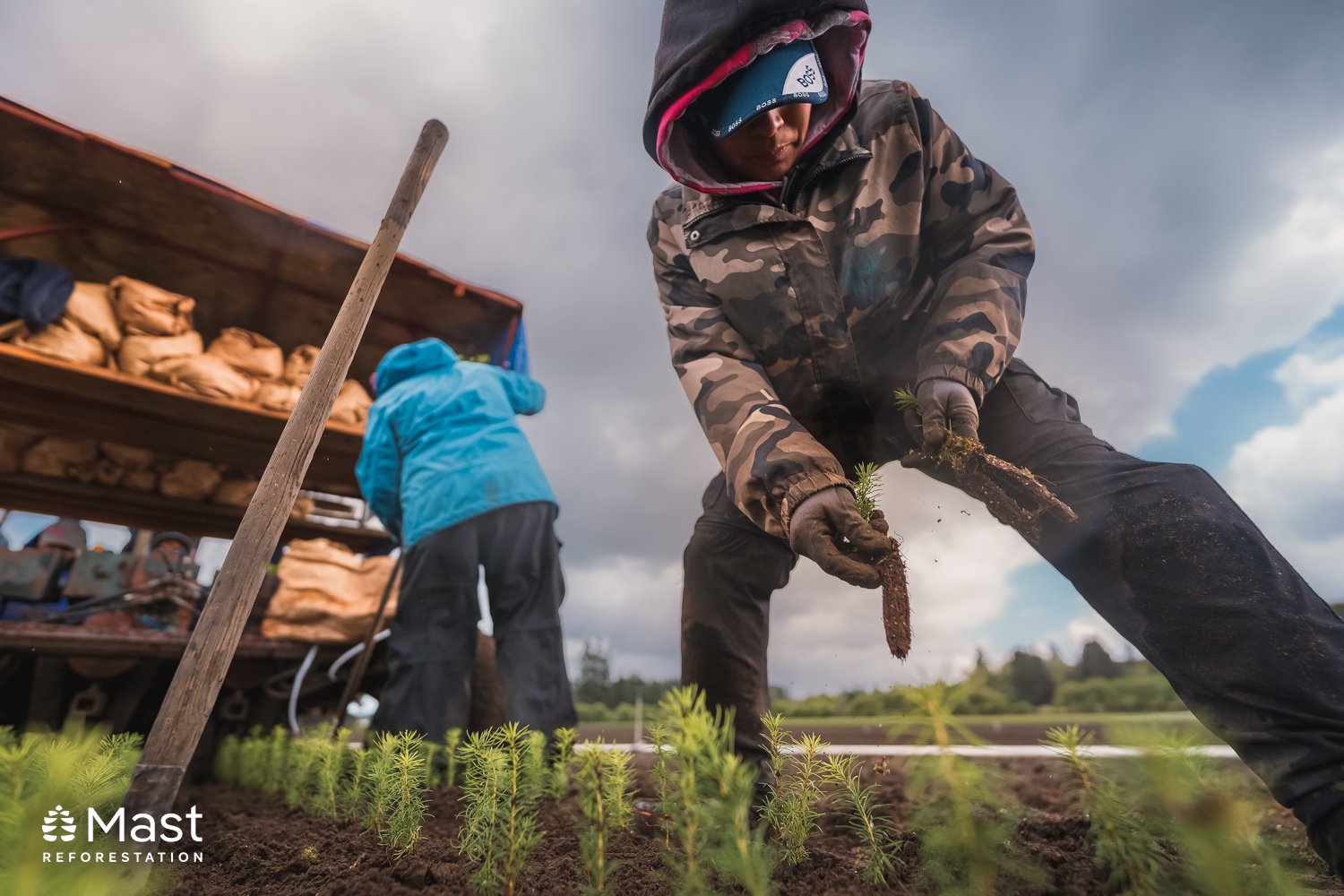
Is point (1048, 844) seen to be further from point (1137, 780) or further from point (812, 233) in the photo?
point (812, 233)

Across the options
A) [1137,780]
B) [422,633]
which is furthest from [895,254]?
[422,633]

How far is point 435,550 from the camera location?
11.8 ft

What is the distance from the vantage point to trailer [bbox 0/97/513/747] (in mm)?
4000

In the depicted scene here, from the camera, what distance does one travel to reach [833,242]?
2.12 metres

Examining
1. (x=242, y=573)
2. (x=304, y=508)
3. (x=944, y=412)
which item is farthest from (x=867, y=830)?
(x=304, y=508)

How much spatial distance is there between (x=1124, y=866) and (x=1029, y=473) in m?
0.86

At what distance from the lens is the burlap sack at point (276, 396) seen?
508cm

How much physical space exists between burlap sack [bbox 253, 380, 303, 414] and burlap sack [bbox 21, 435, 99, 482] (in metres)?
1.80

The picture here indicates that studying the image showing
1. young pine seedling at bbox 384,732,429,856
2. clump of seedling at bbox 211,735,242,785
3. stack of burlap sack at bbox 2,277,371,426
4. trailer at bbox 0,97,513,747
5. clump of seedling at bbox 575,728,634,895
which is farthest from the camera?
stack of burlap sack at bbox 2,277,371,426

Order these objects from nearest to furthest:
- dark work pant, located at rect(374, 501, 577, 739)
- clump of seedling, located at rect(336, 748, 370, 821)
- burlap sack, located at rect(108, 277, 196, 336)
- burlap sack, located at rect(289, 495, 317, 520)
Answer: clump of seedling, located at rect(336, 748, 370, 821) < dark work pant, located at rect(374, 501, 577, 739) < burlap sack, located at rect(108, 277, 196, 336) < burlap sack, located at rect(289, 495, 317, 520)

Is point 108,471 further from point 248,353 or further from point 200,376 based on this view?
point 200,376

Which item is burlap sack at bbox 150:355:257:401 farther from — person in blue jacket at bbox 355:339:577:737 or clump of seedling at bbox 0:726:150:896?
clump of seedling at bbox 0:726:150:896

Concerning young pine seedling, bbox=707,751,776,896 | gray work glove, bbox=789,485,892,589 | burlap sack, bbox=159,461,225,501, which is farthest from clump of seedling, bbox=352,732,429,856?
burlap sack, bbox=159,461,225,501

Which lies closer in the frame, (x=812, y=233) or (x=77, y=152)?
(x=812, y=233)
